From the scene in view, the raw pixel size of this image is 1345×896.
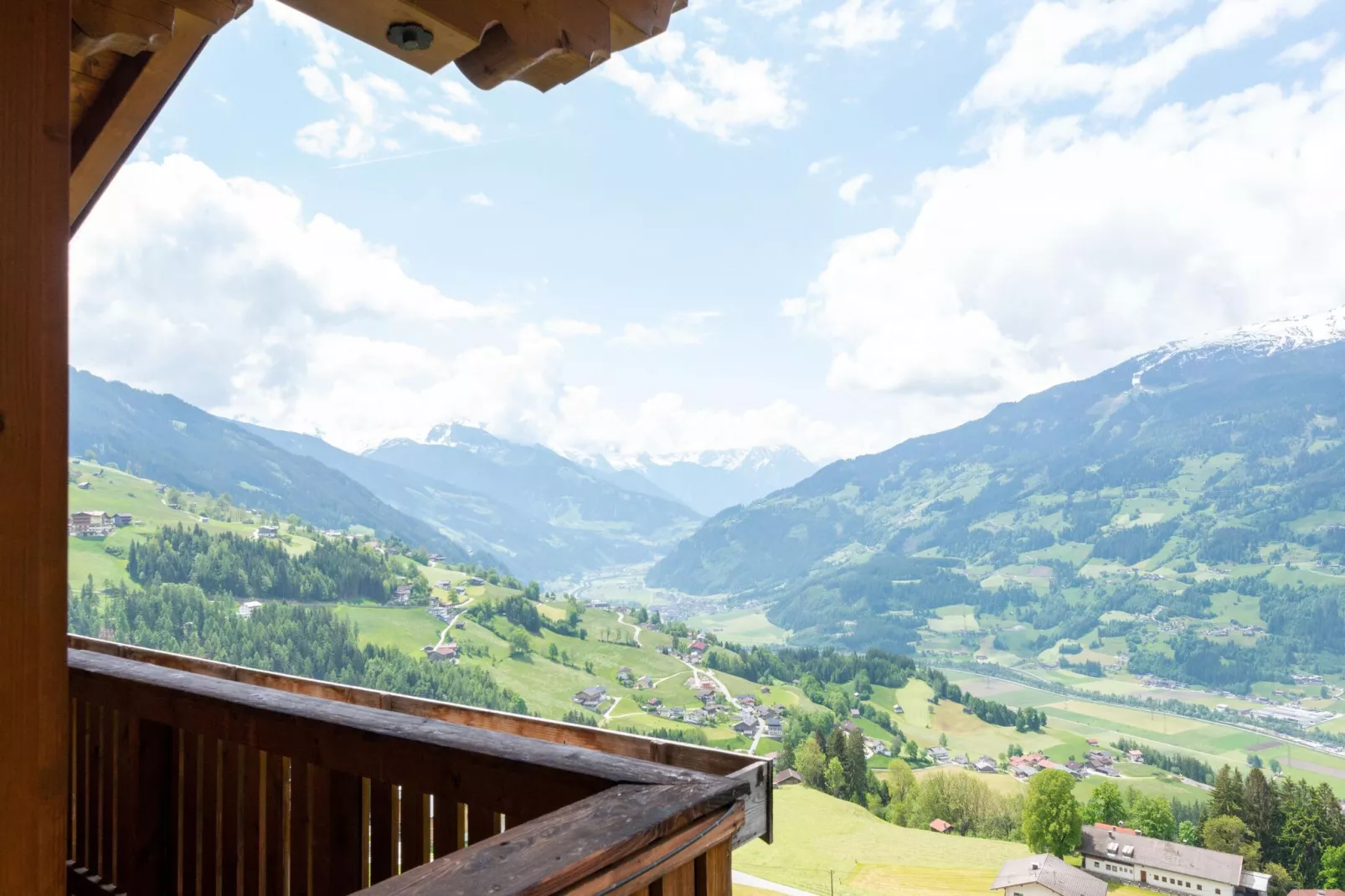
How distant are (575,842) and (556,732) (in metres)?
1.39

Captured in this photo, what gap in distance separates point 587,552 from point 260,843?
195081 mm

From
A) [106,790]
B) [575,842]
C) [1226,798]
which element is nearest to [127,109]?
[106,790]

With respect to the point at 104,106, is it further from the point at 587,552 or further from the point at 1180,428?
the point at 587,552

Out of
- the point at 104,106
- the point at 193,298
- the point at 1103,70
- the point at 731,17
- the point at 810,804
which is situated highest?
the point at 1103,70

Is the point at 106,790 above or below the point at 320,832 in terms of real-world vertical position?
below

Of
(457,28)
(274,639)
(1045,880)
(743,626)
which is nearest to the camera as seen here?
(457,28)

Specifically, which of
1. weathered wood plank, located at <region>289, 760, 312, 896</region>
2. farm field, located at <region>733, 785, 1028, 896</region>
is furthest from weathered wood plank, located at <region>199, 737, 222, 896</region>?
farm field, located at <region>733, 785, 1028, 896</region>

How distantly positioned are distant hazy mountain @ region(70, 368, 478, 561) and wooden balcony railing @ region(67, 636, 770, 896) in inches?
4773

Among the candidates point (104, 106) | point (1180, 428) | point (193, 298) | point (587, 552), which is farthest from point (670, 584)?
point (104, 106)

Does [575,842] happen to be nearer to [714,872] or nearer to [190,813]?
[714,872]

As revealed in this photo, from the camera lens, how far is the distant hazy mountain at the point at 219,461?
111938 millimetres

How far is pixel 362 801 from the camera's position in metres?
1.28

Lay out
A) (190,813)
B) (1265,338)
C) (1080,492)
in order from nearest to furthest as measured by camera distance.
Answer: (190,813) < (1080,492) < (1265,338)

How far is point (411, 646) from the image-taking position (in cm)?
5322
